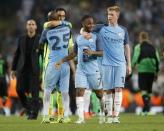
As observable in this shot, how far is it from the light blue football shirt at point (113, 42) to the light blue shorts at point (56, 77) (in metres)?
0.89

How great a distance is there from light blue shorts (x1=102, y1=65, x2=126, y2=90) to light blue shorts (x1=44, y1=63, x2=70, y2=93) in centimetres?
88

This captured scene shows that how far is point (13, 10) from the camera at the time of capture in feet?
157

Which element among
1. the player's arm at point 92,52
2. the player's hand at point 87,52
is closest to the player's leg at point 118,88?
the player's arm at point 92,52

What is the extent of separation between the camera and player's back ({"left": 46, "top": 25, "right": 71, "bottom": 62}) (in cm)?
2078

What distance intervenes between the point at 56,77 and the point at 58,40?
825mm

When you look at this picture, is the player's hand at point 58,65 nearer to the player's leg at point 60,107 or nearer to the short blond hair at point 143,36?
the player's leg at point 60,107

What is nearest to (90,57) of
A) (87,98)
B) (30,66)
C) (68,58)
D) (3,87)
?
(68,58)

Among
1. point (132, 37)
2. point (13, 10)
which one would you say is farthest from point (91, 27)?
point (13, 10)

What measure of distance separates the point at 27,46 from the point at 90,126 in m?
5.30

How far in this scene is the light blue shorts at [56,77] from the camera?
20844mm

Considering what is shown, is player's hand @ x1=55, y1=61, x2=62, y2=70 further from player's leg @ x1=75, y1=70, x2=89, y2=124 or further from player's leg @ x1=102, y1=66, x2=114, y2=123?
player's leg @ x1=102, y1=66, x2=114, y2=123

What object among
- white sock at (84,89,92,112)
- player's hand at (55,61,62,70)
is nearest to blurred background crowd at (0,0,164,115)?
white sock at (84,89,92,112)

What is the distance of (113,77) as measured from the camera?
68.1ft

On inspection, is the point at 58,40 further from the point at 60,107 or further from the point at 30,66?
the point at 30,66
